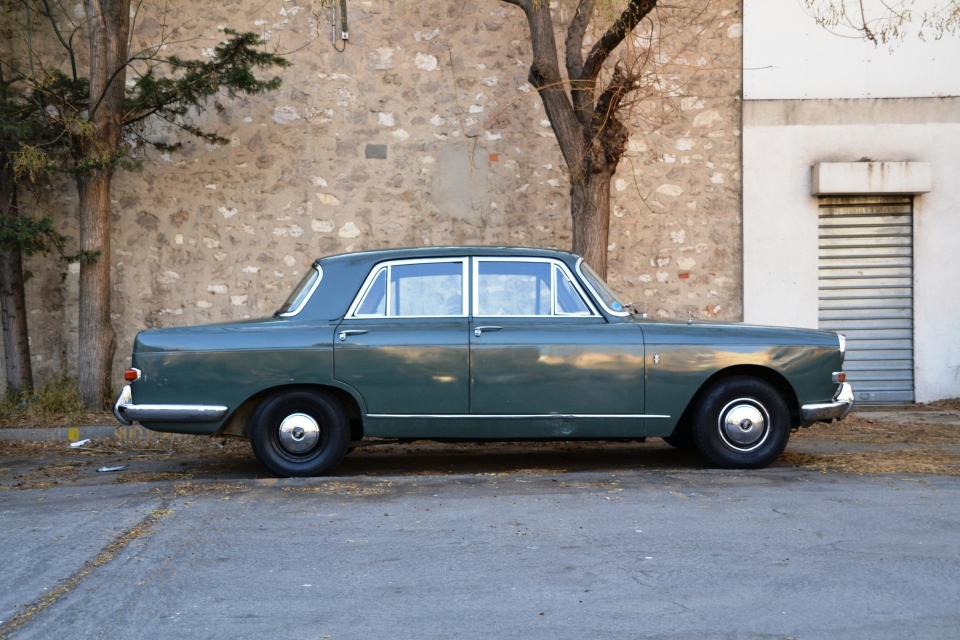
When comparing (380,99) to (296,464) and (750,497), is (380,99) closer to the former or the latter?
(296,464)

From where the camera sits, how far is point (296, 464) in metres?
6.67

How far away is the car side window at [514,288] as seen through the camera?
680 cm

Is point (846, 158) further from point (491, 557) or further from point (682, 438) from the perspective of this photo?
point (491, 557)

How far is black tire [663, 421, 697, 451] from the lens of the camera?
700 centimetres

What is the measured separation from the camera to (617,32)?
9195 millimetres

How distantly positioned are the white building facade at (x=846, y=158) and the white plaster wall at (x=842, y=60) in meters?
0.01

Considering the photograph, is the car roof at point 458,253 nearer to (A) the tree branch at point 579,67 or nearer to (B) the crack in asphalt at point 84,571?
(B) the crack in asphalt at point 84,571

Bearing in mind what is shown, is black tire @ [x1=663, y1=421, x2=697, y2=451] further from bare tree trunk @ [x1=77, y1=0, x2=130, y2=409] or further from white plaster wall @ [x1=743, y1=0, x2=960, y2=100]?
bare tree trunk @ [x1=77, y1=0, x2=130, y2=409]

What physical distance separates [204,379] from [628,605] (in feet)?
12.0

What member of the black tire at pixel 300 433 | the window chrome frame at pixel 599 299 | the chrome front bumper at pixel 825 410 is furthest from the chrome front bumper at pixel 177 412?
the chrome front bumper at pixel 825 410

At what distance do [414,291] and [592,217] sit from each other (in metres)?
3.57

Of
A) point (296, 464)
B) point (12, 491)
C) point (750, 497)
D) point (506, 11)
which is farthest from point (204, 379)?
point (506, 11)

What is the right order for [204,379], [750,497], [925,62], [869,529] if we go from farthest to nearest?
[925,62] → [204,379] → [750,497] → [869,529]

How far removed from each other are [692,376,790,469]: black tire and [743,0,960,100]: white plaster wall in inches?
232
